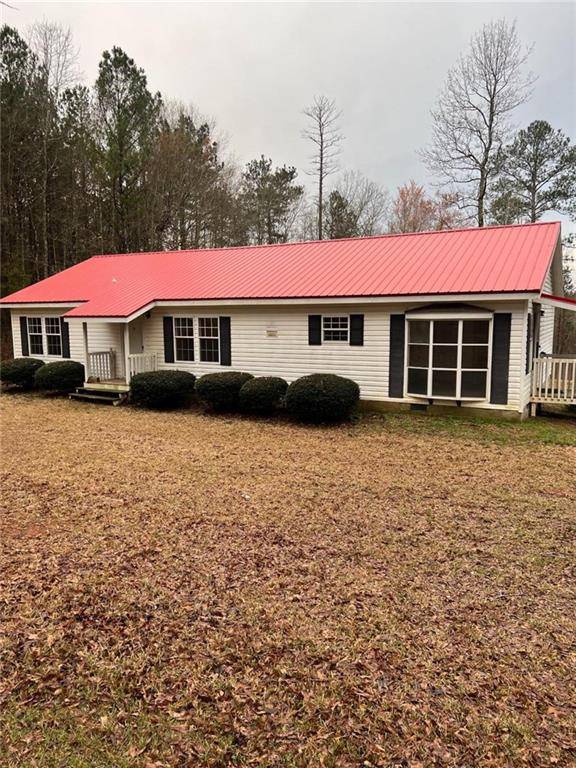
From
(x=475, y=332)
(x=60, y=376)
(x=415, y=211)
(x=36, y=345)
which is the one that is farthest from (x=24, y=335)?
(x=415, y=211)

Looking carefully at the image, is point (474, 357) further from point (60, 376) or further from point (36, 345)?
point (36, 345)

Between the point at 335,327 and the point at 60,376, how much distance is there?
8.65 meters

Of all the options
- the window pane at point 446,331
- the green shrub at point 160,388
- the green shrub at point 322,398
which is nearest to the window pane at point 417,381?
the window pane at point 446,331

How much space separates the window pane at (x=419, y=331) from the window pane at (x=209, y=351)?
5.75 m

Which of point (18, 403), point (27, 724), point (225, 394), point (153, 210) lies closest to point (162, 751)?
point (27, 724)

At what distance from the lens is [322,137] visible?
29062 mm

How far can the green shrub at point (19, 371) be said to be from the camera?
52.7 feet

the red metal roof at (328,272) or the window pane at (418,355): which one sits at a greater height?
the red metal roof at (328,272)

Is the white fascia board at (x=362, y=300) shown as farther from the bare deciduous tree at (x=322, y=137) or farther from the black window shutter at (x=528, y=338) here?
the bare deciduous tree at (x=322, y=137)

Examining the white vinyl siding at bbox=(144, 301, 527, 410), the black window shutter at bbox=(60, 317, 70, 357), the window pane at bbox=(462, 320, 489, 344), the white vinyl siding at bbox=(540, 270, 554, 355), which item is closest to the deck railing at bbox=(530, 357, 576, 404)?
the white vinyl siding at bbox=(144, 301, 527, 410)

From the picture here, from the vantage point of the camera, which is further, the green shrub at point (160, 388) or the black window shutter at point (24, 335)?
the black window shutter at point (24, 335)

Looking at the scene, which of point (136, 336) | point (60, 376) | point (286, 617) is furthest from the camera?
point (136, 336)

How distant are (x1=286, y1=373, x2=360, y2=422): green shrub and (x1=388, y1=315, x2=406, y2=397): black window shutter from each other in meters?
1.11

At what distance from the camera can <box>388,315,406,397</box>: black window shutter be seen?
12039 mm
